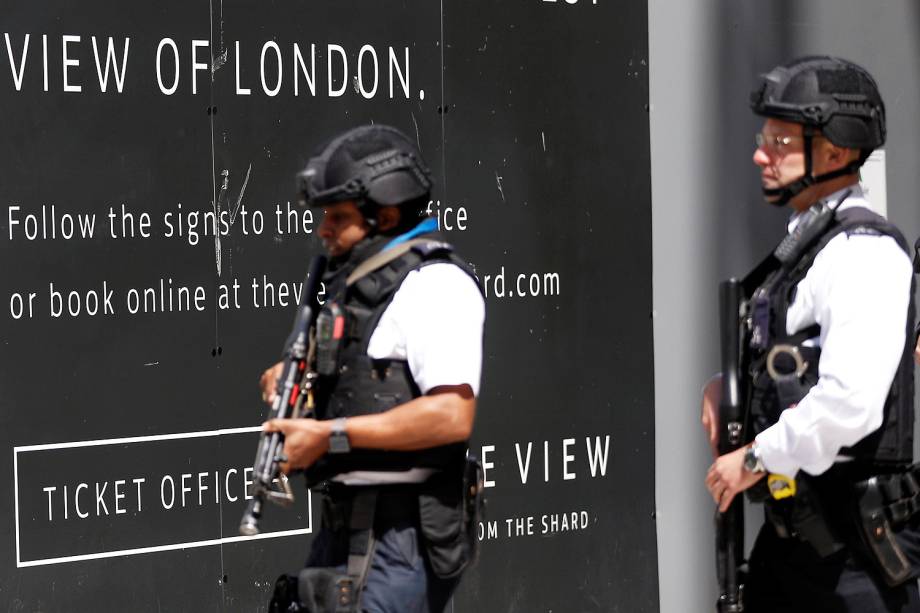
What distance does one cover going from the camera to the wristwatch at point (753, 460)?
401 cm

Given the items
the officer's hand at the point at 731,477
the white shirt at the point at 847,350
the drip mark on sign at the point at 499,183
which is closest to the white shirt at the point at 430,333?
the officer's hand at the point at 731,477

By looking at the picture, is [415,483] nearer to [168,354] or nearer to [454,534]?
[454,534]

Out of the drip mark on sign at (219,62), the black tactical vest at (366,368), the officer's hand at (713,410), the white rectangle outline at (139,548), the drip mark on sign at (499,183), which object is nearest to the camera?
the black tactical vest at (366,368)

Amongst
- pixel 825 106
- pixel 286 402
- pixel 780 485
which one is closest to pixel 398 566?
pixel 286 402

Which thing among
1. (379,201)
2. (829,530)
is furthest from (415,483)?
(829,530)

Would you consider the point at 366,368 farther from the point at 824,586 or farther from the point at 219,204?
the point at 219,204

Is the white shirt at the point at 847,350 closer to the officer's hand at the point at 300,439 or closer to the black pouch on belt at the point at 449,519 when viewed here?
the black pouch on belt at the point at 449,519

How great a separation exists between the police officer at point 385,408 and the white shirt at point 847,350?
0.78 meters

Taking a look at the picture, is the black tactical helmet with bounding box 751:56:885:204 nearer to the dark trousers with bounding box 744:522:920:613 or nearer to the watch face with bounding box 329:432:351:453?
the dark trousers with bounding box 744:522:920:613

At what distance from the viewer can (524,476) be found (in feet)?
21.2

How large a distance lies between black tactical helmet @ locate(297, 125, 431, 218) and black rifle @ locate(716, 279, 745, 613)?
854 mm

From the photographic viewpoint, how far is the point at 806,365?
407 centimetres

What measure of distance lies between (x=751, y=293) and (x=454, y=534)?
3.36ft

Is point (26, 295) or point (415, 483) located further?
point (26, 295)
